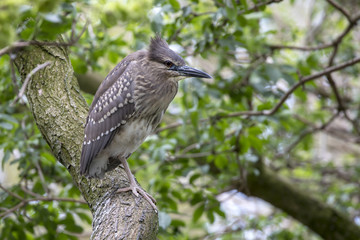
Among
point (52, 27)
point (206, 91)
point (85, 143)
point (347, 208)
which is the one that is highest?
point (52, 27)

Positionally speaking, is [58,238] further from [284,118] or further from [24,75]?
[284,118]

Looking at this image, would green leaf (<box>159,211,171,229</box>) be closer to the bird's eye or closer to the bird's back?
the bird's back

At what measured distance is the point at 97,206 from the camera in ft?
10.5

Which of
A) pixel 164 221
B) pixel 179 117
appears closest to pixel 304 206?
pixel 179 117

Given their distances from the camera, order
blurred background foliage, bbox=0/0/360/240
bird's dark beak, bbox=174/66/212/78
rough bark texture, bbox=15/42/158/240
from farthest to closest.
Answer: blurred background foliage, bbox=0/0/360/240
bird's dark beak, bbox=174/66/212/78
rough bark texture, bbox=15/42/158/240

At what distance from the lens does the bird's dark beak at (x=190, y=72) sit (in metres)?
3.68

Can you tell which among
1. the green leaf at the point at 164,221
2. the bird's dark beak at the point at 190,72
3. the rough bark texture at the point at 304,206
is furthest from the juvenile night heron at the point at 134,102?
the rough bark texture at the point at 304,206

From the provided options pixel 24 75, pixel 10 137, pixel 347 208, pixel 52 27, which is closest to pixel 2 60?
pixel 10 137

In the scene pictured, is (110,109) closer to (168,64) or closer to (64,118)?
(64,118)

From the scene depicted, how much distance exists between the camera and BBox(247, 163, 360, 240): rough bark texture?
19.8 ft

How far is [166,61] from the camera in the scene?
3.80 m

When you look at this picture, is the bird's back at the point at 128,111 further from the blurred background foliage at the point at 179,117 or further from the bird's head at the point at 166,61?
the blurred background foliage at the point at 179,117

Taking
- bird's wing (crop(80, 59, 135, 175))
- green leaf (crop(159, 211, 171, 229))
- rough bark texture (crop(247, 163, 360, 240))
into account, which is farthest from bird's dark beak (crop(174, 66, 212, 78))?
rough bark texture (crop(247, 163, 360, 240))

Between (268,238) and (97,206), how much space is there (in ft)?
11.6
